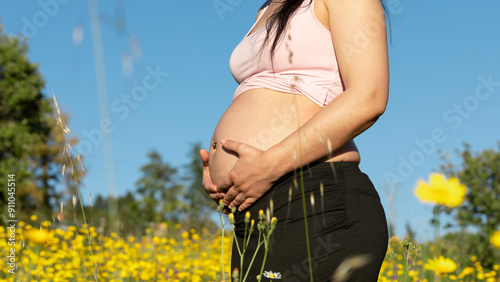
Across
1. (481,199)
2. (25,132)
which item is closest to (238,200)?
(481,199)

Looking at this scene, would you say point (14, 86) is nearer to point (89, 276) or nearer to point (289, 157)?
point (89, 276)

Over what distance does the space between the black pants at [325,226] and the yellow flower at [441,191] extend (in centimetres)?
40

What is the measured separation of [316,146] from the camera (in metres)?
1.33

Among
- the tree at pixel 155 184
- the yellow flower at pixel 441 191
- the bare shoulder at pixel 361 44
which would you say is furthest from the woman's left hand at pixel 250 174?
the tree at pixel 155 184

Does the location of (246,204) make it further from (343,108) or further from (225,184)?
(343,108)

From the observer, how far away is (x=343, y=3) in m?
1.41

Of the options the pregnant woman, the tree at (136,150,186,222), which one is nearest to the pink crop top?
the pregnant woman

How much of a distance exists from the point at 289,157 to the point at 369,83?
0.31 meters

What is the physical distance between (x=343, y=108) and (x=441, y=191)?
454 millimetres

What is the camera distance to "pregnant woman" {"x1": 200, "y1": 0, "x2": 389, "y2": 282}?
4.38 ft

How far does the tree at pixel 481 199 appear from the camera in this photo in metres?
8.22

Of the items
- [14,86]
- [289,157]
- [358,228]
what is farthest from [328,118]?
[14,86]

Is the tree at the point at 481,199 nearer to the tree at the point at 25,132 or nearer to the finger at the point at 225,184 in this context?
the finger at the point at 225,184

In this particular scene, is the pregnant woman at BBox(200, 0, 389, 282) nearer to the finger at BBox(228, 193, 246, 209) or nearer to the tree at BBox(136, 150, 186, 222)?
the finger at BBox(228, 193, 246, 209)
